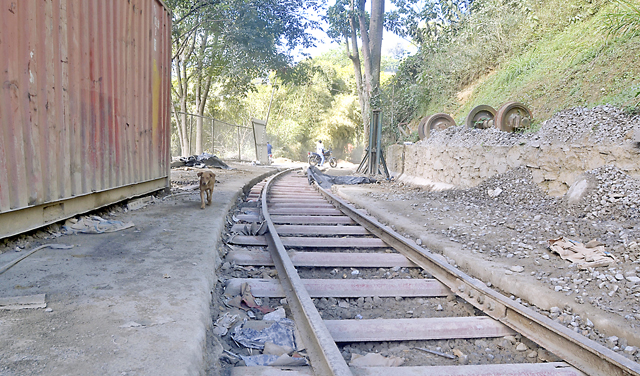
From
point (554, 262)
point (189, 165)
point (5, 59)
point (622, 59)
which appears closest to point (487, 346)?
point (554, 262)

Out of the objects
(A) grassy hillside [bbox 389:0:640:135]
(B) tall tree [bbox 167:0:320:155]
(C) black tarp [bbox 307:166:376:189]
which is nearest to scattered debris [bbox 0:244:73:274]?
(A) grassy hillside [bbox 389:0:640:135]

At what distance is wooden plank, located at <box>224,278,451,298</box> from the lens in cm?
342

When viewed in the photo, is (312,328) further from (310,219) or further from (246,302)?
(310,219)

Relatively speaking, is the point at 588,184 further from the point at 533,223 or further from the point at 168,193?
the point at 168,193

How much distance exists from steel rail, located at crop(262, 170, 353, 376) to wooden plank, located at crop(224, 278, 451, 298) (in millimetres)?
159

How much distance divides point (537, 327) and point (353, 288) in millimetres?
1430

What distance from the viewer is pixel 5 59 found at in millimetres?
3199

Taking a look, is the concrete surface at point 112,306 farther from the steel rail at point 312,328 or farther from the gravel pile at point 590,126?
the gravel pile at point 590,126

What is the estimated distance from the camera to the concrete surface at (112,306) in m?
1.86

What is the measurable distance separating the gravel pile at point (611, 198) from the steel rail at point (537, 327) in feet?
8.78

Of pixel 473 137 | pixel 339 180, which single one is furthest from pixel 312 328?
pixel 339 180

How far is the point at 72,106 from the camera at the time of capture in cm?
419

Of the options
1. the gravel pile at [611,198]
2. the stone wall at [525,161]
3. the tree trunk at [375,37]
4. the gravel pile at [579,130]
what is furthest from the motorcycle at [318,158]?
the gravel pile at [611,198]

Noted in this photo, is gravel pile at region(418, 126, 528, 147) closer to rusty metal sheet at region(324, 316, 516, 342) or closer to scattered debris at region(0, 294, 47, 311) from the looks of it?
rusty metal sheet at region(324, 316, 516, 342)
